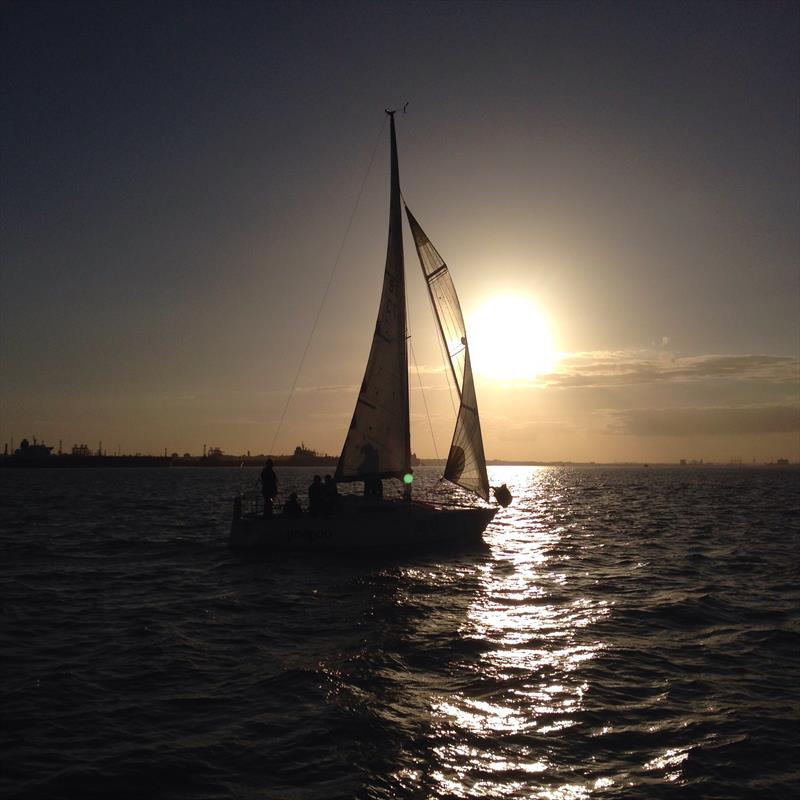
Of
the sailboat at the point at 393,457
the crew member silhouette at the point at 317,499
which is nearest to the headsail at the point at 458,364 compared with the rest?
the sailboat at the point at 393,457

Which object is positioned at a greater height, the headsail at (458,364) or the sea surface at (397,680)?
the headsail at (458,364)

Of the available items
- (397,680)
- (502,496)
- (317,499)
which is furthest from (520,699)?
(502,496)

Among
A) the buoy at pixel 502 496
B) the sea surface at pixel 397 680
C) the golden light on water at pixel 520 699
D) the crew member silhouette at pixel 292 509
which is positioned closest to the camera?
the golden light on water at pixel 520 699

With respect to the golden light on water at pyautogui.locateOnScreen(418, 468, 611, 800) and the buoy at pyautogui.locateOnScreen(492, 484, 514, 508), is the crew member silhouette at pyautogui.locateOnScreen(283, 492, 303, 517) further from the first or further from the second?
the buoy at pyautogui.locateOnScreen(492, 484, 514, 508)

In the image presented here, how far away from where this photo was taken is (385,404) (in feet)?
80.3

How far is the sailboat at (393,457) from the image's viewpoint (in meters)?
22.9

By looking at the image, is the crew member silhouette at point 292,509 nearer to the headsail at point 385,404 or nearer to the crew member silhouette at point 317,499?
the crew member silhouette at point 317,499

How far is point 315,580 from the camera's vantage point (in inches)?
755

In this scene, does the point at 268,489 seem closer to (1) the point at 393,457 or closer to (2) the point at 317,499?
(2) the point at 317,499

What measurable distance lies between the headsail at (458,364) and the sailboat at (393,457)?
0.12ft

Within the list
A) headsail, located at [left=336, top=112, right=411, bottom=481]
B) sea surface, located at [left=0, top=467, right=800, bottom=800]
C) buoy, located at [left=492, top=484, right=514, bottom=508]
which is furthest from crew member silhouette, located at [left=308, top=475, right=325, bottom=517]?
buoy, located at [left=492, top=484, right=514, bottom=508]

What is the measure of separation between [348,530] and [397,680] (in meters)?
12.5

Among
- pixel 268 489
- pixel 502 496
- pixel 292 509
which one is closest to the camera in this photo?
pixel 292 509

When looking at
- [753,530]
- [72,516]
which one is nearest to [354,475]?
[753,530]
